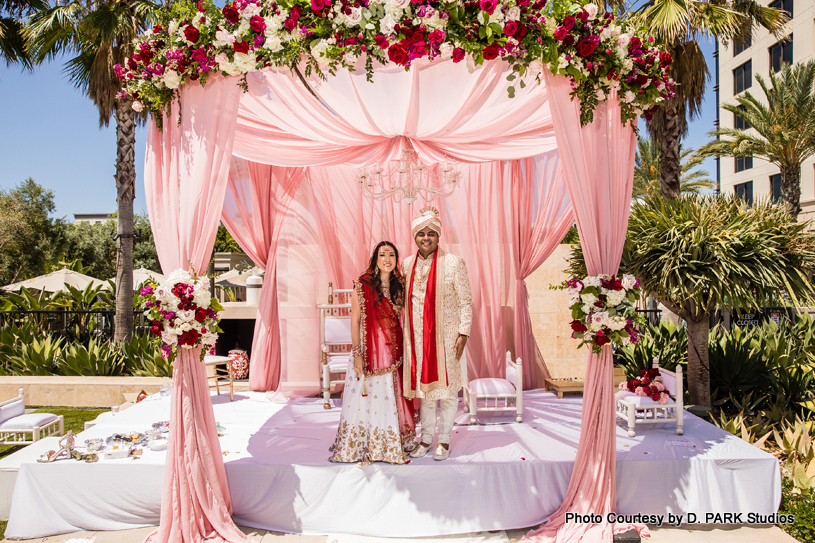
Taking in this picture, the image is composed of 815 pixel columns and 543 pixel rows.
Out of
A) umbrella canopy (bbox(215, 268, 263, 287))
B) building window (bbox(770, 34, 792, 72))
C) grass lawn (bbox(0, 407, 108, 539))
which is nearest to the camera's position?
grass lawn (bbox(0, 407, 108, 539))

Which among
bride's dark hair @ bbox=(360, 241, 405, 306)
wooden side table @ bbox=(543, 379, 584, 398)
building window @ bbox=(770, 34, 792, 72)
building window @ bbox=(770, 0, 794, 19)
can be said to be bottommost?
wooden side table @ bbox=(543, 379, 584, 398)

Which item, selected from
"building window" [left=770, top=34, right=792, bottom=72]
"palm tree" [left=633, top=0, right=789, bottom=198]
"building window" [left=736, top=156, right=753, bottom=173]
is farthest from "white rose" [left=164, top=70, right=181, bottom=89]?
"building window" [left=736, top=156, right=753, bottom=173]

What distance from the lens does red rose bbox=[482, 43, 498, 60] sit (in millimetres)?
3562

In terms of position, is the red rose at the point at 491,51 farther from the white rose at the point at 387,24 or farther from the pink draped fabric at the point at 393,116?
the white rose at the point at 387,24

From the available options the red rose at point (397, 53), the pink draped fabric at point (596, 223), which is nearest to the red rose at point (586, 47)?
the pink draped fabric at point (596, 223)

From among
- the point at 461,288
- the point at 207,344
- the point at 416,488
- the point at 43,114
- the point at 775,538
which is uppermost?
the point at 43,114

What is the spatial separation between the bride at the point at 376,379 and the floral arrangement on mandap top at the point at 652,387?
6.90ft

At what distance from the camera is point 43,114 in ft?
85.1

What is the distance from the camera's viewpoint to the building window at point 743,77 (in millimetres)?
25641

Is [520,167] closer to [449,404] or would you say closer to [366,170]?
[366,170]

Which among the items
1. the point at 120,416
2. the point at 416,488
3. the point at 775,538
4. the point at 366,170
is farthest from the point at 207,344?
the point at 775,538

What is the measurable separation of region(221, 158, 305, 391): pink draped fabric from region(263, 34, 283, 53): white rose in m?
3.04

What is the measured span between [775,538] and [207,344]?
4.19m

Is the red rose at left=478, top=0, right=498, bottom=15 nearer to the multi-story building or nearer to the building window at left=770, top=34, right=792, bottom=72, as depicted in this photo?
the multi-story building
